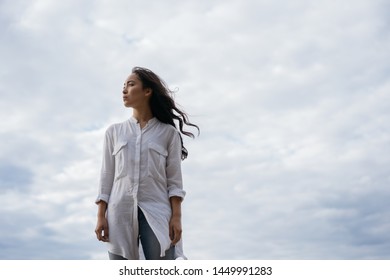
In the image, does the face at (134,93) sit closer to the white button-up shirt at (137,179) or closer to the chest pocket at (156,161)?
the white button-up shirt at (137,179)

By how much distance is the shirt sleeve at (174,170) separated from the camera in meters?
5.44

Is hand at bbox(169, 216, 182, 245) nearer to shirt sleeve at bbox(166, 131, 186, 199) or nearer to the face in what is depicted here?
shirt sleeve at bbox(166, 131, 186, 199)


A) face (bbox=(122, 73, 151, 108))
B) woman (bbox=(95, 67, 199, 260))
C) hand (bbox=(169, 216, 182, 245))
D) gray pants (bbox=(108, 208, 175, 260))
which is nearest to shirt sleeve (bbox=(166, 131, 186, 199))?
woman (bbox=(95, 67, 199, 260))

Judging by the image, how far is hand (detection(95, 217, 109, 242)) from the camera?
534cm

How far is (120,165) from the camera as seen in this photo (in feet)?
18.0

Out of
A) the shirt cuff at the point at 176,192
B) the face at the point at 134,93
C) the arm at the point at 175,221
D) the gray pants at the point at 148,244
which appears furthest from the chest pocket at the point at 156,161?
the face at the point at 134,93

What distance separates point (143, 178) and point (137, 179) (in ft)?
0.19

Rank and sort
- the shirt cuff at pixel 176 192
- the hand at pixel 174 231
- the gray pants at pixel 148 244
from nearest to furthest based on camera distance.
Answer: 1. the gray pants at pixel 148 244
2. the hand at pixel 174 231
3. the shirt cuff at pixel 176 192

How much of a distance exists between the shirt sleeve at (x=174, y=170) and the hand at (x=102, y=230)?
0.67 meters

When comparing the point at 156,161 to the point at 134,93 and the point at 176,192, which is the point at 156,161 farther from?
the point at 134,93

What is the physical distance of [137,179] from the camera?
5.37 m
